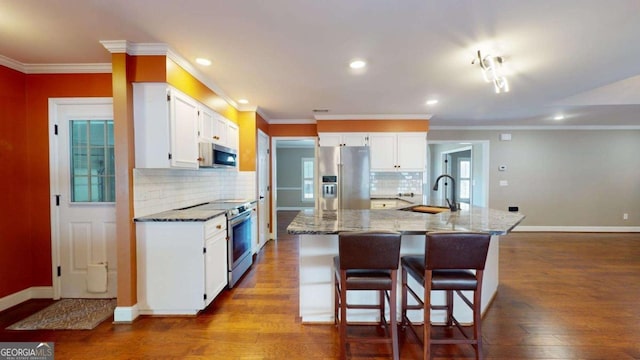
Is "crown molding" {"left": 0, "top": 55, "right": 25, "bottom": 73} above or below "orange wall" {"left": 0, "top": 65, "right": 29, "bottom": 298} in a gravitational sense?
above

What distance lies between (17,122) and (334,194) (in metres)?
3.84

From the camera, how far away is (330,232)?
1.93 m

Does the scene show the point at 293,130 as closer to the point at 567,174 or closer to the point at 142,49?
the point at 142,49

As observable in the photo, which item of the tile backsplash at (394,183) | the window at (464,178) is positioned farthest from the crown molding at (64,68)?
the window at (464,178)

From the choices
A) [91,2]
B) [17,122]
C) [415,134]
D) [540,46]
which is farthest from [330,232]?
[415,134]

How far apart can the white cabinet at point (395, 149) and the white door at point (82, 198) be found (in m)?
3.77

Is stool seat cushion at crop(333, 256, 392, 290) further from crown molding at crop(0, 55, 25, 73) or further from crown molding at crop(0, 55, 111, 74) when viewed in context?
crown molding at crop(0, 55, 25, 73)

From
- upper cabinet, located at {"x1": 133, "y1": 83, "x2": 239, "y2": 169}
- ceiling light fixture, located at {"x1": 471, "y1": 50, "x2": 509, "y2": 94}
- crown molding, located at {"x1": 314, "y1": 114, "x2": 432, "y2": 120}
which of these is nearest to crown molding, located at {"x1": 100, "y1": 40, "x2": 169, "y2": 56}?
upper cabinet, located at {"x1": 133, "y1": 83, "x2": 239, "y2": 169}

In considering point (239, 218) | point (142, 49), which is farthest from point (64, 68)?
point (239, 218)

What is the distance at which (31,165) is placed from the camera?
269 centimetres

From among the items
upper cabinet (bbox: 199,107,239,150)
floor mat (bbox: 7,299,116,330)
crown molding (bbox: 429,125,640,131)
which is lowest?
floor mat (bbox: 7,299,116,330)

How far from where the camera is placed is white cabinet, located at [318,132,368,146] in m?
4.87

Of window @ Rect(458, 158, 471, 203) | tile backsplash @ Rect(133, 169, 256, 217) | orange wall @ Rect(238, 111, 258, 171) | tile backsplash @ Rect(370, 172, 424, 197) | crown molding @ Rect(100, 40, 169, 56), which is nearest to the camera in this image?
crown molding @ Rect(100, 40, 169, 56)

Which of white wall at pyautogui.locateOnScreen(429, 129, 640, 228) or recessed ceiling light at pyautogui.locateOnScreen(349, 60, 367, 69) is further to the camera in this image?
white wall at pyautogui.locateOnScreen(429, 129, 640, 228)
